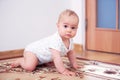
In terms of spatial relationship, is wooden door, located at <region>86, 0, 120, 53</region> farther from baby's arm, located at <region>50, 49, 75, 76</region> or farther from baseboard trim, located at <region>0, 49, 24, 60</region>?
baby's arm, located at <region>50, 49, 75, 76</region>

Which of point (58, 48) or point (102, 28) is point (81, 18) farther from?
point (58, 48)

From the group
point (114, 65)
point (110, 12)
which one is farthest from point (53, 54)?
point (110, 12)

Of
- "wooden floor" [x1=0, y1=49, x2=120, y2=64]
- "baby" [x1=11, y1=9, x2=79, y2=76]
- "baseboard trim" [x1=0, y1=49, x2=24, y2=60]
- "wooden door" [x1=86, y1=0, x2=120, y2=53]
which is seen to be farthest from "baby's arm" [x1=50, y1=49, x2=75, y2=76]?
"wooden door" [x1=86, y1=0, x2=120, y2=53]

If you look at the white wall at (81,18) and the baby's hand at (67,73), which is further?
the white wall at (81,18)

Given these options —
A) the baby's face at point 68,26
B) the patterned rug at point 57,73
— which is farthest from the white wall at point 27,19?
the baby's face at point 68,26

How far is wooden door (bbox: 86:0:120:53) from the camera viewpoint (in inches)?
79.7

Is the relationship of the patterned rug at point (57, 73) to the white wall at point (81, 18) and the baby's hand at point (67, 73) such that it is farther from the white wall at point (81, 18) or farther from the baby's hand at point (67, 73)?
the white wall at point (81, 18)

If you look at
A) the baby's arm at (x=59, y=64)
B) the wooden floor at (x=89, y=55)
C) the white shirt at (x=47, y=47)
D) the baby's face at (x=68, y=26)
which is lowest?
the wooden floor at (x=89, y=55)

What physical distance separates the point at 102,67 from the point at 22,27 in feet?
2.97

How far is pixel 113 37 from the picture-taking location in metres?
2.04

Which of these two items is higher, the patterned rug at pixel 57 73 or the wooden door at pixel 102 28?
the wooden door at pixel 102 28

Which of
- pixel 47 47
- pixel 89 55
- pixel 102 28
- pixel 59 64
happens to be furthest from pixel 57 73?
pixel 102 28

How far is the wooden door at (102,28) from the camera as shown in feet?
6.64

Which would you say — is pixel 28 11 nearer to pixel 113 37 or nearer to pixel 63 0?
pixel 63 0
